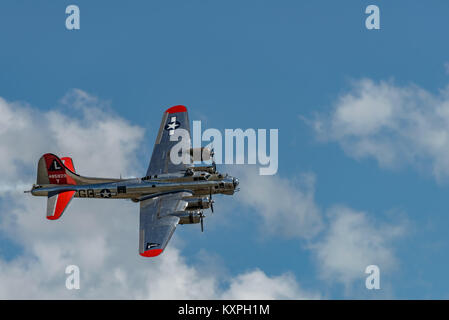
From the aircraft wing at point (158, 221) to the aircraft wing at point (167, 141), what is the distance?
14.2ft

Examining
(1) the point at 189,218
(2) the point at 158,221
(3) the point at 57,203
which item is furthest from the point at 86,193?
(1) the point at 189,218

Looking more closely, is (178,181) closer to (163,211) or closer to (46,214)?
(163,211)

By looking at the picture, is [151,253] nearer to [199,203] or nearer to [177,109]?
[199,203]

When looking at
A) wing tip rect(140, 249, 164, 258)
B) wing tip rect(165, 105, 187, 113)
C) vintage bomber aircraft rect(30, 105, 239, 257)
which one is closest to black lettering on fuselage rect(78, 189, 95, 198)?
vintage bomber aircraft rect(30, 105, 239, 257)

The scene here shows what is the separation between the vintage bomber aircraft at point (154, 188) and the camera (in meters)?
64.8

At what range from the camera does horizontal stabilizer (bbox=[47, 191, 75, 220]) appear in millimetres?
64875

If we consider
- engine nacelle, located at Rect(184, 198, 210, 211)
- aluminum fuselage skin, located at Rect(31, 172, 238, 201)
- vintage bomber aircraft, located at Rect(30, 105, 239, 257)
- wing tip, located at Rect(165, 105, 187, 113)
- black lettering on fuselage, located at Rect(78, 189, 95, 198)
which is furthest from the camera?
wing tip, located at Rect(165, 105, 187, 113)

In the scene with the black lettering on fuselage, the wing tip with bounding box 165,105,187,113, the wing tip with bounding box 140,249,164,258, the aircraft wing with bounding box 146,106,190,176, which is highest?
the wing tip with bounding box 165,105,187,113

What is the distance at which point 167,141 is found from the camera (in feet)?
242

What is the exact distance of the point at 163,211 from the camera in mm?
64688

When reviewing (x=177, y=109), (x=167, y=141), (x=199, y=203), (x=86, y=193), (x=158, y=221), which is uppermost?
(x=177, y=109)

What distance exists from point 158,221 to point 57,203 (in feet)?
32.7

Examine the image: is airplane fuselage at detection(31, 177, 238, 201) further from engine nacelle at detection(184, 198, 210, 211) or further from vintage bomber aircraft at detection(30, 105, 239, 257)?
engine nacelle at detection(184, 198, 210, 211)

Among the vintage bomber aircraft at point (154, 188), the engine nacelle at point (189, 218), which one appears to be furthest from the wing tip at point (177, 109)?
the engine nacelle at point (189, 218)
